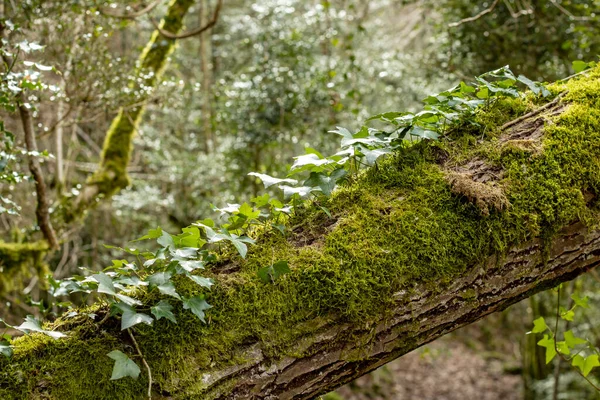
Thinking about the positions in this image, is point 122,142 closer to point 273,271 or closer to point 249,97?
point 249,97

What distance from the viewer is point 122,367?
1.34 meters

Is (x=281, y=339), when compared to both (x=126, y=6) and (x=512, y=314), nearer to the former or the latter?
(x=126, y=6)

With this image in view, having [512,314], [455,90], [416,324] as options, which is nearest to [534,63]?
[455,90]

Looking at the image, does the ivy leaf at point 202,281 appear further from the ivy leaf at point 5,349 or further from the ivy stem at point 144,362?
the ivy leaf at point 5,349

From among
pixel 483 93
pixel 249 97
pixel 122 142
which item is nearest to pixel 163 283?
pixel 483 93

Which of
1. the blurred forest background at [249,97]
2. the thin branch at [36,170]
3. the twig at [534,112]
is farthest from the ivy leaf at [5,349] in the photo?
the twig at [534,112]

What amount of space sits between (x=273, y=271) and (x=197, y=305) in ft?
0.75

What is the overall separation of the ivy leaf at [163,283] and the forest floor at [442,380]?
5.96 meters

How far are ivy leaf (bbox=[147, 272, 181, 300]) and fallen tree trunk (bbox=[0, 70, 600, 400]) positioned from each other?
0.06 meters

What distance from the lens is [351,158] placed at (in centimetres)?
184

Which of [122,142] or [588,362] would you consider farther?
[122,142]

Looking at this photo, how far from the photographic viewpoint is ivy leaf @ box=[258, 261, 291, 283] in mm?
1515

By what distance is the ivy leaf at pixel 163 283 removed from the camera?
4.74 feet

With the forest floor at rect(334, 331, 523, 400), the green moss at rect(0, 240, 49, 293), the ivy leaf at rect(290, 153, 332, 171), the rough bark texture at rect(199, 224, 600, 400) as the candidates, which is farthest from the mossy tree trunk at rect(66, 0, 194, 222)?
the forest floor at rect(334, 331, 523, 400)
